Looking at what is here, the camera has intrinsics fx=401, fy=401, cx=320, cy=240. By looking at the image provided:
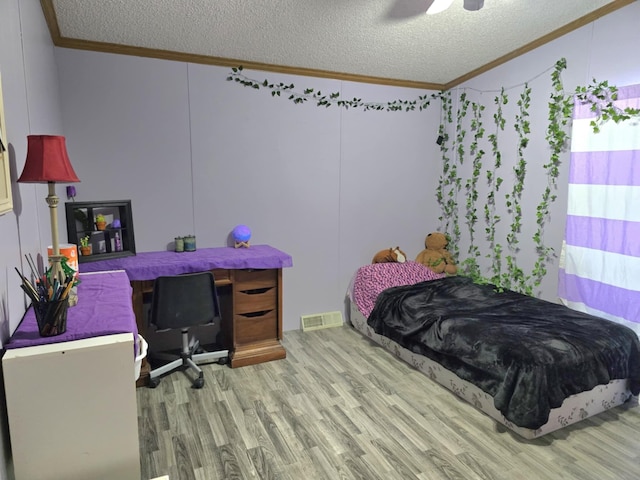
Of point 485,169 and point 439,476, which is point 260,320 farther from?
point 485,169

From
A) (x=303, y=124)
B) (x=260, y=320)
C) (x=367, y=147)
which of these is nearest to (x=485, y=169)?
(x=367, y=147)

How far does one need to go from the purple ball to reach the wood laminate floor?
3.56 ft

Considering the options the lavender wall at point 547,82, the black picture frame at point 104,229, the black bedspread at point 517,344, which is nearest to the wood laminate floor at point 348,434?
the black bedspread at point 517,344

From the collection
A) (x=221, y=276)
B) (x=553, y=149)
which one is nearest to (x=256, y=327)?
(x=221, y=276)

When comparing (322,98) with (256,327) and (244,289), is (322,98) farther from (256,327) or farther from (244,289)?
(256,327)

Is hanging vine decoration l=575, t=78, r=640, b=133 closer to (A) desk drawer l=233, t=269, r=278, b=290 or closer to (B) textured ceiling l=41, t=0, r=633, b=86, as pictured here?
(B) textured ceiling l=41, t=0, r=633, b=86

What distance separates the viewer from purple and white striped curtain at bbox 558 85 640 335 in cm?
268

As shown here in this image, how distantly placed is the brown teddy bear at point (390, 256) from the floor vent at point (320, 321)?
0.70 meters

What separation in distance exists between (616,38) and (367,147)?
2.07m

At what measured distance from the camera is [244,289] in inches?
124

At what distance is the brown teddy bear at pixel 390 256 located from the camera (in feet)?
13.4

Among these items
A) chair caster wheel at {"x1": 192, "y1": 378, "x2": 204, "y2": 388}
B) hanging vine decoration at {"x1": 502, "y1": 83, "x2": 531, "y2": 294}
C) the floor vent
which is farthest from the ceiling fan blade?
chair caster wheel at {"x1": 192, "y1": 378, "x2": 204, "y2": 388}

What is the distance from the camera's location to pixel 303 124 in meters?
3.73

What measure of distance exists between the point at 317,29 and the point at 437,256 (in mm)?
2517
